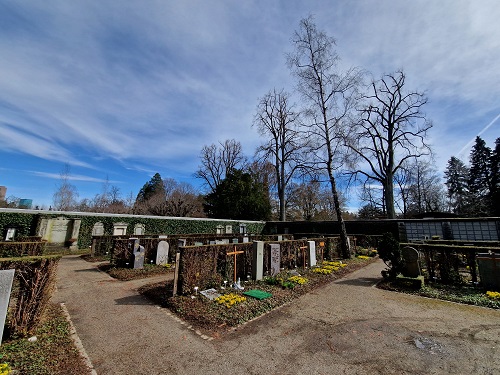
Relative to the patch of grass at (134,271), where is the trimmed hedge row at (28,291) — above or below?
above

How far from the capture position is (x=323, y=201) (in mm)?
40750

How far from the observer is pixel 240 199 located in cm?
3175

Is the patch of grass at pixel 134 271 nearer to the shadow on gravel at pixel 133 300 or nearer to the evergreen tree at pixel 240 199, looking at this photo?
the shadow on gravel at pixel 133 300

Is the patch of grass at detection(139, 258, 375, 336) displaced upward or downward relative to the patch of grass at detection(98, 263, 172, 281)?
downward

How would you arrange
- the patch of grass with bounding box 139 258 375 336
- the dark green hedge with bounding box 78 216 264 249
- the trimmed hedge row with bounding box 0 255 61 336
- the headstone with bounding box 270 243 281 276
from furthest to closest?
1. the dark green hedge with bounding box 78 216 264 249
2. the headstone with bounding box 270 243 281 276
3. the patch of grass with bounding box 139 258 375 336
4. the trimmed hedge row with bounding box 0 255 61 336

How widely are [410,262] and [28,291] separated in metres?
11.0

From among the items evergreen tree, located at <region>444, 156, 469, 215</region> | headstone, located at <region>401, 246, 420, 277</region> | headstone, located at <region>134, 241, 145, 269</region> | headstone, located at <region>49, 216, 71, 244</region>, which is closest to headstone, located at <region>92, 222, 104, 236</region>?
headstone, located at <region>49, 216, 71, 244</region>

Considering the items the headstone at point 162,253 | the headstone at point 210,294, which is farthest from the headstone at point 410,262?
the headstone at point 162,253

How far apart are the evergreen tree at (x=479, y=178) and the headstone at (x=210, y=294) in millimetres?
44391

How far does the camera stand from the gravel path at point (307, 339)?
3561 millimetres

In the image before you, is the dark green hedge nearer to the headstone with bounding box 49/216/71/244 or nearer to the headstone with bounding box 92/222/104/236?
the headstone with bounding box 92/222/104/236

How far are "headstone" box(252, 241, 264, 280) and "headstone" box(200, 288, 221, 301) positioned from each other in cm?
209

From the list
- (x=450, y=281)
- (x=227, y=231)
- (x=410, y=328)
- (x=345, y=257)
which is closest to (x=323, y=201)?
(x=227, y=231)

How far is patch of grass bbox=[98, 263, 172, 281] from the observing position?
30.4 feet
